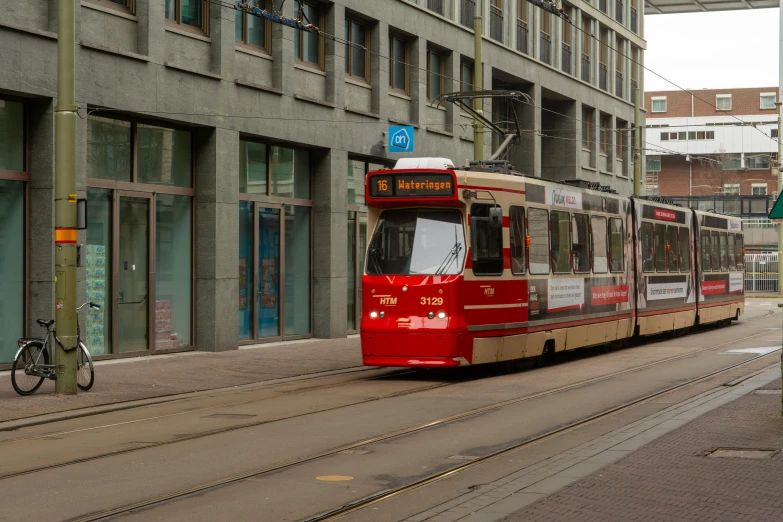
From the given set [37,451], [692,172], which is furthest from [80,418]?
[692,172]

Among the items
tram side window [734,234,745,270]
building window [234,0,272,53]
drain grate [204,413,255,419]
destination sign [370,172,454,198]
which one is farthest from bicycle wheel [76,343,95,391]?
tram side window [734,234,745,270]

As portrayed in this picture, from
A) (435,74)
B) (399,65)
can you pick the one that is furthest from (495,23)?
(399,65)

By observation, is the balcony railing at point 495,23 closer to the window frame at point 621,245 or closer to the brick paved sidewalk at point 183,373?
the window frame at point 621,245

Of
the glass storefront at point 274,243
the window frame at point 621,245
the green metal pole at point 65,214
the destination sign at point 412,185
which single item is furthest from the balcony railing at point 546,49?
the green metal pole at point 65,214

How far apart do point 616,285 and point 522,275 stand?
527 centimetres

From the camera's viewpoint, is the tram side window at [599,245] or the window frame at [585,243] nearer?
the window frame at [585,243]

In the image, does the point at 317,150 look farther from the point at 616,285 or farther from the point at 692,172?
the point at 692,172

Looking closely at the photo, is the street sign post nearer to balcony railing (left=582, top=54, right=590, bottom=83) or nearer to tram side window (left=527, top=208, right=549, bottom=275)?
tram side window (left=527, top=208, right=549, bottom=275)

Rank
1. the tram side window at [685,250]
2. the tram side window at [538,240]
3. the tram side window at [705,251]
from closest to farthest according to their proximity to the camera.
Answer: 1. the tram side window at [538,240]
2. the tram side window at [685,250]
3. the tram side window at [705,251]

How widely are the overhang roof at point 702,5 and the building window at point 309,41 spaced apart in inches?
1270

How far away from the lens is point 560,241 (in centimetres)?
2008

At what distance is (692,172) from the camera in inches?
3848

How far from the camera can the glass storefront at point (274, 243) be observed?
24.5 meters

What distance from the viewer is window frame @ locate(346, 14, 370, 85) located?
1089 inches
